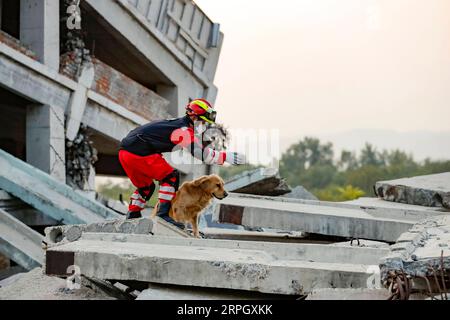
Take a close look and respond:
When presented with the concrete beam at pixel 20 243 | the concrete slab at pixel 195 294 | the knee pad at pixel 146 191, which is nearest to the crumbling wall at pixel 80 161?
the concrete beam at pixel 20 243

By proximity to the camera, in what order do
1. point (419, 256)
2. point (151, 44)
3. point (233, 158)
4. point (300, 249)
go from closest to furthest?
1. point (419, 256)
2. point (300, 249)
3. point (233, 158)
4. point (151, 44)

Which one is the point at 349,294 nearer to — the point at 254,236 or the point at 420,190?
the point at 254,236

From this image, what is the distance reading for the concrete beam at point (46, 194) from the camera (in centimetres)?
990

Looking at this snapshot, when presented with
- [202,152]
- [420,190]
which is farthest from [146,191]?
[420,190]

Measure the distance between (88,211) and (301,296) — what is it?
21.5 feet

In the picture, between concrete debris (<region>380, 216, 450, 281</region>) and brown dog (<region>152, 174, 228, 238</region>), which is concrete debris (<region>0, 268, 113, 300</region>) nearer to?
concrete debris (<region>380, 216, 450, 281</region>)

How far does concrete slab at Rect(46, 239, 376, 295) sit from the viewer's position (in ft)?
13.2

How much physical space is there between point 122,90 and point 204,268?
33.3 ft

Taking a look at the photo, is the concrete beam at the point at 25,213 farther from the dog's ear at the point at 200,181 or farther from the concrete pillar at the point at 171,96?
the concrete pillar at the point at 171,96

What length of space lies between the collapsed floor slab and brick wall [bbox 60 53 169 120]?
818 centimetres

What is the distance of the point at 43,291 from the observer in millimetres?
4824

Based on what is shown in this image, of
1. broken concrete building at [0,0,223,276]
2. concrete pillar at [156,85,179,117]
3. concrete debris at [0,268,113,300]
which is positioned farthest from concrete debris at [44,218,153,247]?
concrete pillar at [156,85,179,117]

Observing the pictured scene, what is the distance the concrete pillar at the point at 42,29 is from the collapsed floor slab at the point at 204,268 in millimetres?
7627
